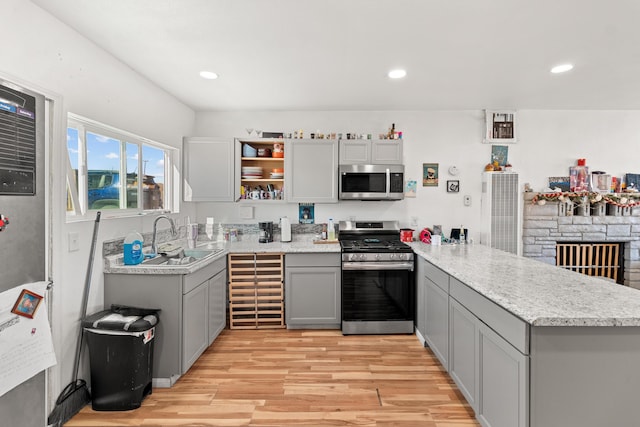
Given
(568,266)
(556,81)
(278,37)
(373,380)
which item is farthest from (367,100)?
(568,266)

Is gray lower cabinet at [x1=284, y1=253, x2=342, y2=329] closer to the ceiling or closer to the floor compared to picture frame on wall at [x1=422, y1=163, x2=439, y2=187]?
closer to the floor

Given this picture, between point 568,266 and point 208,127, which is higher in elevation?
point 208,127

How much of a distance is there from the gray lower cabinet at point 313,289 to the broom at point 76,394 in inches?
67.1

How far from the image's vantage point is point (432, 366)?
2627mm

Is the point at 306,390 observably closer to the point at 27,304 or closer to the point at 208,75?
the point at 27,304

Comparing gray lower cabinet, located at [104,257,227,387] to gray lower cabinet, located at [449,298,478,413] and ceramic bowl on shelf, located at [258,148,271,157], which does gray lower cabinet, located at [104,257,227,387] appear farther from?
gray lower cabinet, located at [449,298,478,413]

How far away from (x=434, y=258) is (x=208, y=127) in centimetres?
309

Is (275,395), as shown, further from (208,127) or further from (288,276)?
(208,127)

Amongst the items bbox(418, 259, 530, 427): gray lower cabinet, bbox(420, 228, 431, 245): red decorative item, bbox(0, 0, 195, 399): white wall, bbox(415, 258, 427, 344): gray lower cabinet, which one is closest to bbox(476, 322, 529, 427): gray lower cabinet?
bbox(418, 259, 530, 427): gray lower cabinet

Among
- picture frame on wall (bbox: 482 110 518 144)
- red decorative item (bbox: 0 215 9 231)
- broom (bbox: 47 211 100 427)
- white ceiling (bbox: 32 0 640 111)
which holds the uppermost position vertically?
white ceiling (bbox: 32 0 640 111)

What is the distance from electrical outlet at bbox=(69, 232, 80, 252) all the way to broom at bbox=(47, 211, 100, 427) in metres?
0.10

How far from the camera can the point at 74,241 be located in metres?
2.08

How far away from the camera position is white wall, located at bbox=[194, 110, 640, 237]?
383 cm

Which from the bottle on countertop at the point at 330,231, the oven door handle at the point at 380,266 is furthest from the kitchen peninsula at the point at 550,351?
the bottle on countertop at the point at 330,231
